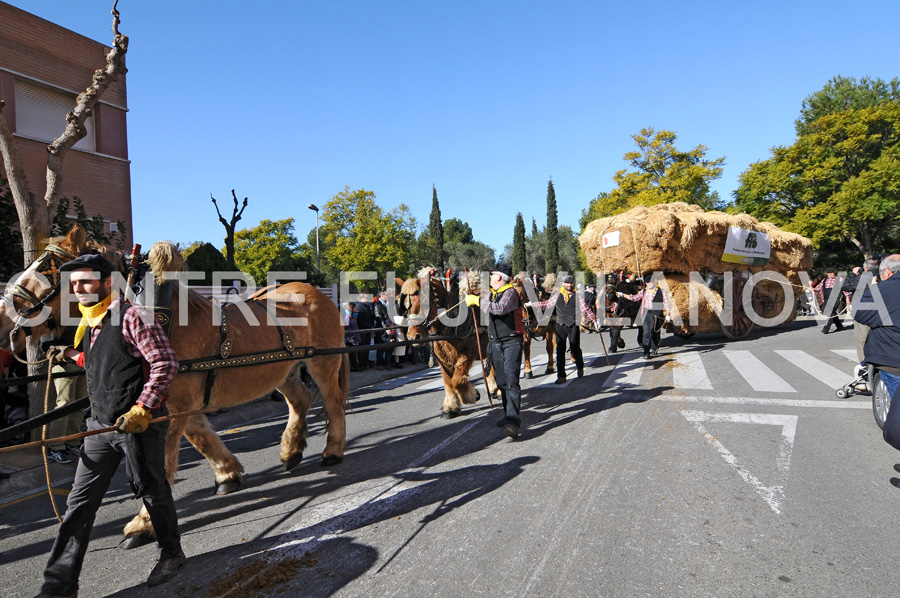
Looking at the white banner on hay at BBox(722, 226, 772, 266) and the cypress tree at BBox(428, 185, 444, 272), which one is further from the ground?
the cypress tree at BBox(428, 185, 444, 272)

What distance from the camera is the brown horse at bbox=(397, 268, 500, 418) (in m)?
7.08


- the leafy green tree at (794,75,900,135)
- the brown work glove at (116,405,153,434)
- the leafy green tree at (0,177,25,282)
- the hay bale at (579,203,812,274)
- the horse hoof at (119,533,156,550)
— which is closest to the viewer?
the brown work glove at (116,405,153,434)

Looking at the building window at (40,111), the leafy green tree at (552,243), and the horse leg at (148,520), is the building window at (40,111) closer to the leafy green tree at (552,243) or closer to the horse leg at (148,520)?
the horse leg at (148,520)

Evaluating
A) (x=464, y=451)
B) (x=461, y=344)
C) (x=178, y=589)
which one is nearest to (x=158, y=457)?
(x=178, y=589)

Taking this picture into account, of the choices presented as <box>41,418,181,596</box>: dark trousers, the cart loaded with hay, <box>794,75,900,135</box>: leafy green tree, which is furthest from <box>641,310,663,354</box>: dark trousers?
<box>794,75,900,135</box>: leafy green tree

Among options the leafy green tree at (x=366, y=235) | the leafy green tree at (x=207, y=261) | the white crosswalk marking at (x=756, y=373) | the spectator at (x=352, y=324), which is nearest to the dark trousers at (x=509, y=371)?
the white crosswalk marking at (x=756, y=373)

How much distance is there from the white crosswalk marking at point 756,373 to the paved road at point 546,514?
1.24 metres

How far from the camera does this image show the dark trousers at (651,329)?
11820 mm

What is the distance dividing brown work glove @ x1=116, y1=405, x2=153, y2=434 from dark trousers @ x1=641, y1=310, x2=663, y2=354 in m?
10.9

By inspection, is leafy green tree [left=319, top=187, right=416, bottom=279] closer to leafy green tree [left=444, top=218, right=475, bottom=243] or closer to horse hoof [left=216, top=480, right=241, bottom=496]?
horse hoof [left=216, top=480, right=241, bottom=496]

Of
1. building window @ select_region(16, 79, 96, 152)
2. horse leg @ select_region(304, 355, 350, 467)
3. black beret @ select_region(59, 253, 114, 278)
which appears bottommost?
horse leg @ select_region(304, 355, 350, 467)

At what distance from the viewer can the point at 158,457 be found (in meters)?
3.07

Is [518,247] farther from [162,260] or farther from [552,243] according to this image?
[162,260]

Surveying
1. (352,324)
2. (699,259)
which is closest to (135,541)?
(352,324)
